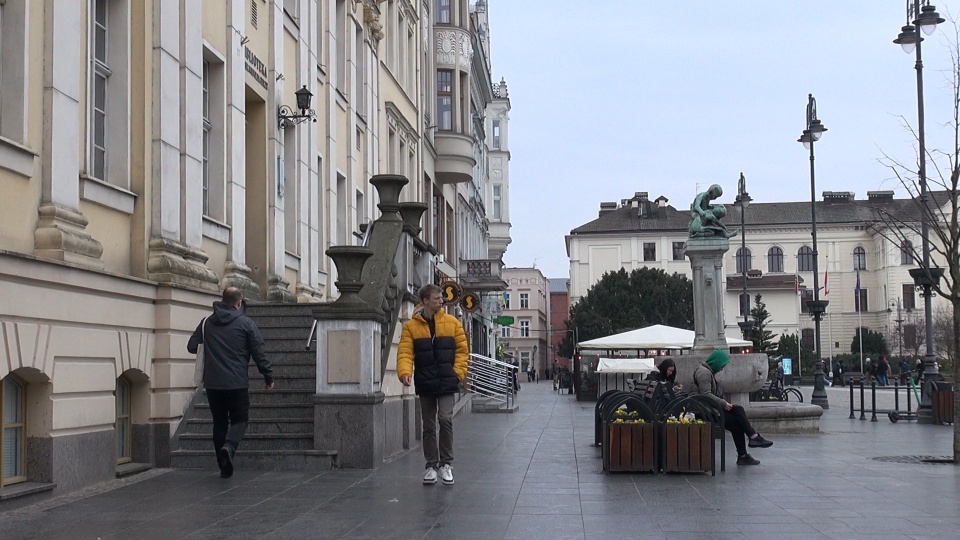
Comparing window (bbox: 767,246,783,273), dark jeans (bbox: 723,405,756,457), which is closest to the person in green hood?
dark jeans (bbox: 723,405,756,457)

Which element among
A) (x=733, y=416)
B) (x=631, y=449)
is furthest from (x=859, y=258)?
(x=631, y=449)

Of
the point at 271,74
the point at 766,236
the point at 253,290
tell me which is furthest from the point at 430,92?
the point at 766,236

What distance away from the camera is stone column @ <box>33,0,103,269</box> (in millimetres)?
10664

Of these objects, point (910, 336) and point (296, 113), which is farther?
point (910, 336)

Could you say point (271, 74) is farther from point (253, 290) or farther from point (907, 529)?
point (907, 529)

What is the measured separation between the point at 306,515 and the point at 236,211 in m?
8.26

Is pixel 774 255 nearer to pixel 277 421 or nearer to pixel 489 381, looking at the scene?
pixel 489 381

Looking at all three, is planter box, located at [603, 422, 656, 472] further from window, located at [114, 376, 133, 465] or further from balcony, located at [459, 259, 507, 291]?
balcony, located at [459, 259, 507, 291]

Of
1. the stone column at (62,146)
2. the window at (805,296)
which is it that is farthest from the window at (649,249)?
the stone column at (62,146)

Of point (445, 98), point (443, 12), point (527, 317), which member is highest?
point (443, 12)

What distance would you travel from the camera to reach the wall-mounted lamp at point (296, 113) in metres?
18.8

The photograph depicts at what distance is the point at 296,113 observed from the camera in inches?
806

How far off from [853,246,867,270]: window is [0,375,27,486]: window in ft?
355

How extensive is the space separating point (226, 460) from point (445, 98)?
31211mm
